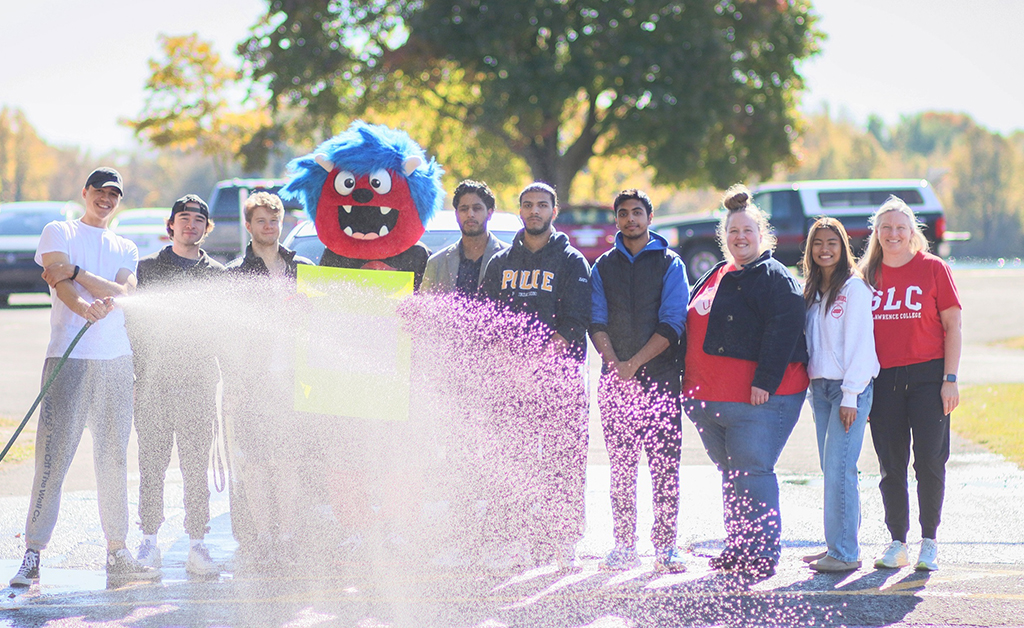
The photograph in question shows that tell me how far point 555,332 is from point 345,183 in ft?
4.26

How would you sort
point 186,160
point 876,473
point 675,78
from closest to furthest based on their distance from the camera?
point 876,473, point 675,78, point 186,160

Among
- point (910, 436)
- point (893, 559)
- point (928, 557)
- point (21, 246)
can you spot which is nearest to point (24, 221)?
point (21, 246)

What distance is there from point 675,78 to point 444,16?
5.18m

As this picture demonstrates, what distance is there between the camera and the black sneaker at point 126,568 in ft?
15.1

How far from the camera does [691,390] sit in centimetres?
491

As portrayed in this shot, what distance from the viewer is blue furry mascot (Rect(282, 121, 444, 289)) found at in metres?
4.96

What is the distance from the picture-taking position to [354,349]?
4.76m

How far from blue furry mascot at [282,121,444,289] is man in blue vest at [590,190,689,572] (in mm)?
991

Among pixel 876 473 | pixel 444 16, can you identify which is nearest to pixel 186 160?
pixel 444 16

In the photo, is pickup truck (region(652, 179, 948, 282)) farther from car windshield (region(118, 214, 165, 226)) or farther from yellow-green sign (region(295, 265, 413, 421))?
yellow-green sign (region(295, 265, 413, 421))

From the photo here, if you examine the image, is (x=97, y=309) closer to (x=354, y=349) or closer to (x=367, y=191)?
(x=354, y=349)

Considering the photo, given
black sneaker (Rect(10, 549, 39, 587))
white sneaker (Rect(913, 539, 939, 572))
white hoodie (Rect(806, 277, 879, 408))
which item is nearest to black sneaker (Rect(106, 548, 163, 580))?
black sneaker (Rect(10, 549, 39, 587))

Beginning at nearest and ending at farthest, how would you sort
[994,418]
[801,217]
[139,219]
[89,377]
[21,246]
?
[89,377] < [994,418] < [21,246] < [139,219] < [801,217]

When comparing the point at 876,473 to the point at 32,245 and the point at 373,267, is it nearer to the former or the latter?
the point at 373,267
